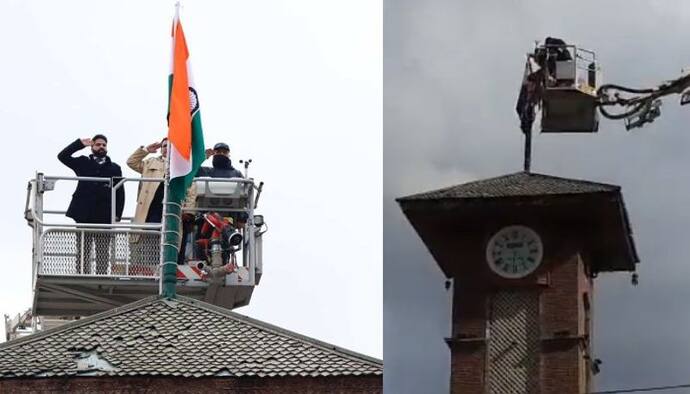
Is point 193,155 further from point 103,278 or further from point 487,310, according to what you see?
point 487,310

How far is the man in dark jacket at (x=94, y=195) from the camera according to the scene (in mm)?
47125

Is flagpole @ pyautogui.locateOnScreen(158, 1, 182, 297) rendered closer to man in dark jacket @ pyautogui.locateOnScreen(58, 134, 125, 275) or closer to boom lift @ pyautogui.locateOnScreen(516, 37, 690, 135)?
man in dark jacket @ pyautogui.locateOnScreen(58, 134, 125, 275)

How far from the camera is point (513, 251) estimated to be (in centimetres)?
2933

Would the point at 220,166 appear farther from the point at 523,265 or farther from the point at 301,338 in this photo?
the point at 523,265

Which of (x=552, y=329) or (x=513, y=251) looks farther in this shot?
(x=552, y=329)

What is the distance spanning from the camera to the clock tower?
2817cm

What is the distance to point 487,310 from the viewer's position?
29453 mm

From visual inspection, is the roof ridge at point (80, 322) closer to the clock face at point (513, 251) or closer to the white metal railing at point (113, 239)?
the white metal railing at point (113, 239)

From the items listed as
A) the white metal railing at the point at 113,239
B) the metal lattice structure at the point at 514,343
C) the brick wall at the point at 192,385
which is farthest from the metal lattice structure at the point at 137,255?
the metal lattice structure at the point at 514,343

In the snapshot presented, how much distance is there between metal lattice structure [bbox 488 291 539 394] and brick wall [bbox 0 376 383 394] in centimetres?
1586

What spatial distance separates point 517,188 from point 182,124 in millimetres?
22895

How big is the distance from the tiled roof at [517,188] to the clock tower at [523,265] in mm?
13

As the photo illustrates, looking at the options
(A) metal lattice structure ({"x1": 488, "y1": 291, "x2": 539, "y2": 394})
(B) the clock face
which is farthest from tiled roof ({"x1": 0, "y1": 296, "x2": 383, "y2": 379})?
(B) the clock face

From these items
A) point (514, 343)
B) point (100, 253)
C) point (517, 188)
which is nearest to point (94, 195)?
point (100, 253)
